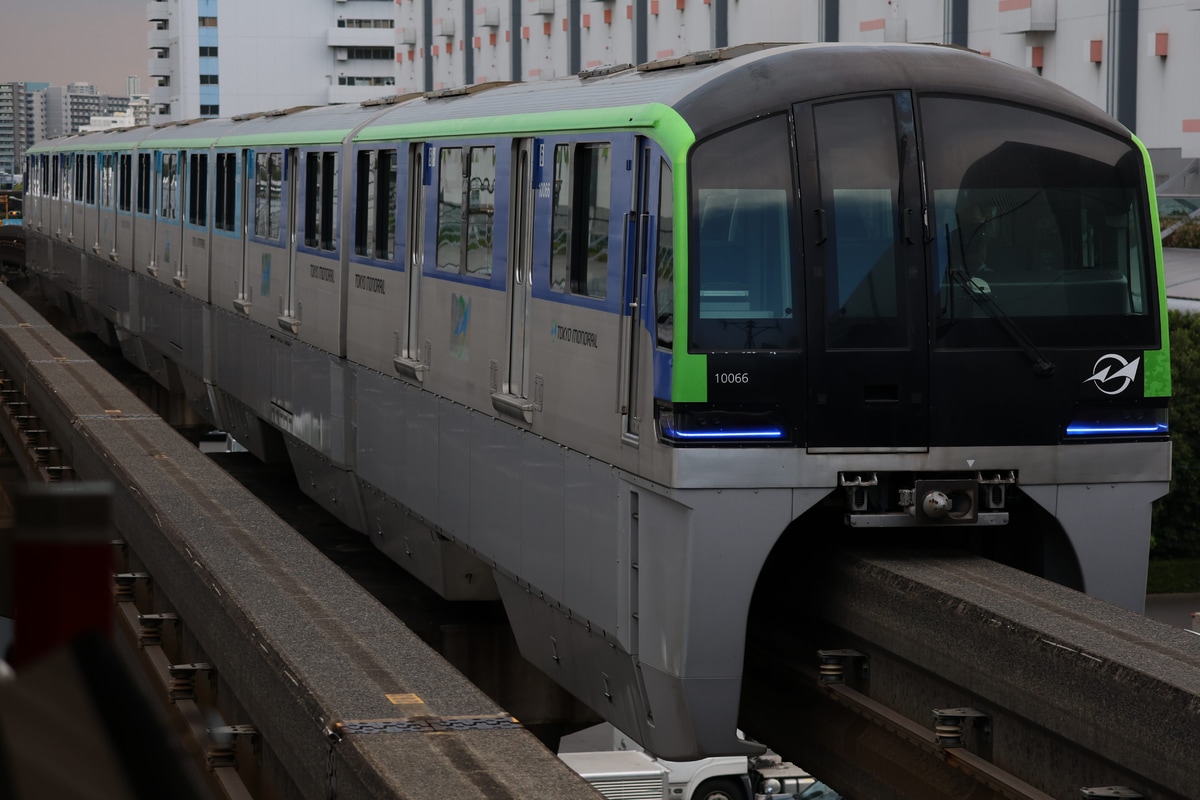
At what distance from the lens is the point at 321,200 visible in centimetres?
1477

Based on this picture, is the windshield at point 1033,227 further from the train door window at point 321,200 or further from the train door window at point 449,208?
the train door window at point 321,200

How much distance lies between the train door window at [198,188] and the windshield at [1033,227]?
14.1 metres

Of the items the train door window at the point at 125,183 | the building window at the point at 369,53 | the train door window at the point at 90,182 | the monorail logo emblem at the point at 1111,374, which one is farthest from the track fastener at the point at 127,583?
the building window at the point at 369,53

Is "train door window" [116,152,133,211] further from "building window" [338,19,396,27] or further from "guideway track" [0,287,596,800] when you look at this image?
"building window" [338,19,396,27]

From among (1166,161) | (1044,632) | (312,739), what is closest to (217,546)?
(312,739)

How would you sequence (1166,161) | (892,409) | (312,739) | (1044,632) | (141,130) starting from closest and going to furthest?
(312,739) < (1044,632) < (892,409) < (1166,161) < (141,130)

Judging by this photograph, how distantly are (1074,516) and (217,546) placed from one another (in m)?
3.59

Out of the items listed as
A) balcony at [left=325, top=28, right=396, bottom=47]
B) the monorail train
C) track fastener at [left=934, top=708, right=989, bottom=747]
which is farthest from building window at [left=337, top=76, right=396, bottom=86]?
track fastener at [left=934, top=708, right=989, bottom=747]

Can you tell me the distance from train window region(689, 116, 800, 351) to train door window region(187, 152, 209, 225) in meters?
14.0

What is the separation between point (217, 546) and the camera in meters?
7.77

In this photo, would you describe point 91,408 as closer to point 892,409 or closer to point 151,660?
point 151,660

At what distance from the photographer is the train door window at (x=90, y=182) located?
31630 millimetres

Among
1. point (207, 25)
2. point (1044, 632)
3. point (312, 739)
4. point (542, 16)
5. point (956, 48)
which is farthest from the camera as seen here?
point (207, 25)

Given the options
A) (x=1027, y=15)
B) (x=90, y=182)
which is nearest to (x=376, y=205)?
(x=1027, y=15)
